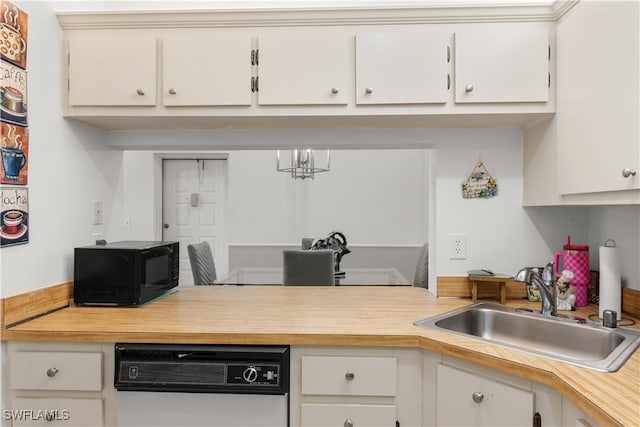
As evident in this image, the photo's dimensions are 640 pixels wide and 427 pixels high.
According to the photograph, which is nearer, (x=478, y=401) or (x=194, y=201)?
(x=478, y=401)

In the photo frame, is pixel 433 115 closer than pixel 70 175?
Yes

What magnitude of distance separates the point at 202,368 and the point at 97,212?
1122 mm

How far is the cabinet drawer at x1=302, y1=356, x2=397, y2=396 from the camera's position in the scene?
1.40 metres

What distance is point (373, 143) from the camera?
2008 mm

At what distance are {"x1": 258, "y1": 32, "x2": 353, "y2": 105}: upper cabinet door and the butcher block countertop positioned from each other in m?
0.90

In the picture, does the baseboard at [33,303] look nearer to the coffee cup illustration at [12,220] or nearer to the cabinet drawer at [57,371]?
the cabinet drawer at [57,371]

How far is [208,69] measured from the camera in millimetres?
1716

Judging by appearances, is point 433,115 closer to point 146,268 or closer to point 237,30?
point 237,30

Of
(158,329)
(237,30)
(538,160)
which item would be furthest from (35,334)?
(538,160)

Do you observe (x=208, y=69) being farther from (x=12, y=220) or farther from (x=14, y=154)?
(x=12, y=220)

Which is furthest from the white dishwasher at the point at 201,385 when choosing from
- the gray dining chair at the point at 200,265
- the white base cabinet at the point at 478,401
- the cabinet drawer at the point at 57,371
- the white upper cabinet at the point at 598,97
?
the gray dining chair at the point at 200,265

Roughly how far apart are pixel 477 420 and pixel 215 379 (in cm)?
87

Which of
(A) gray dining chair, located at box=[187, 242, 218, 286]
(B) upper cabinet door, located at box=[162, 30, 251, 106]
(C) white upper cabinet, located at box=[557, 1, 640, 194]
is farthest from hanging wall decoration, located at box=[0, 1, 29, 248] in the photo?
(C) white upper cabinet, located at box=[557, 1, 640, 194]

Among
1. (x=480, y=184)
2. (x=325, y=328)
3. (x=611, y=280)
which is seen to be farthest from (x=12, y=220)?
(x=611, y=280)
